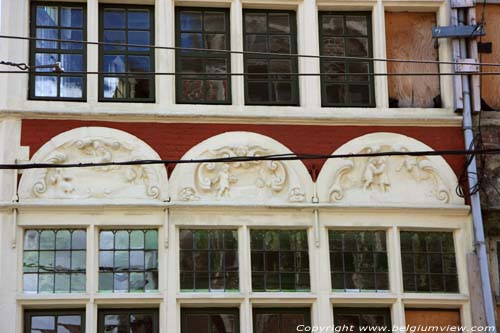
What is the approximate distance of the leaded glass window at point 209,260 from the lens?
15430 millimetres

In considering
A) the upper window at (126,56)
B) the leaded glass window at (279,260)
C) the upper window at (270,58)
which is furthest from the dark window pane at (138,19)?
the leaded glass window at (279,260)

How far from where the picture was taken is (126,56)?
647 inches

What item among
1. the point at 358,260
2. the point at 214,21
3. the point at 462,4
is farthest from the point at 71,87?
the point at 462,4

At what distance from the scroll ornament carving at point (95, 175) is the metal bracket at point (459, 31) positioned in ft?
15.0

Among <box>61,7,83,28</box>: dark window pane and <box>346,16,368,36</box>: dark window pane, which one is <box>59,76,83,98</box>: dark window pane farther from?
<box>346,16,368,36</box>: dark window pane

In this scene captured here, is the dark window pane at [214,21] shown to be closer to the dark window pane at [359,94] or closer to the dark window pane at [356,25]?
the dark window pane at [356,25]

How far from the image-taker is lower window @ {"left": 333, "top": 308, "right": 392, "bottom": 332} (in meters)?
15.6

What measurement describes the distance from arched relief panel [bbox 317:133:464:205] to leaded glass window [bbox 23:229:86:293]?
11.1 feet

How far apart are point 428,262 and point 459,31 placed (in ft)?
11.1

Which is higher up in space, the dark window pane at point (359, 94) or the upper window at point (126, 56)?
the upper window at point (126, 56)

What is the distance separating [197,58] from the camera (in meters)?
16.6

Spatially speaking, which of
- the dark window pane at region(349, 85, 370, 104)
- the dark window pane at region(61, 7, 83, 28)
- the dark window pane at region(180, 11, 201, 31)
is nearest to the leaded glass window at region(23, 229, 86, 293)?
the dark window pane at region(61, 7, 83, 28)

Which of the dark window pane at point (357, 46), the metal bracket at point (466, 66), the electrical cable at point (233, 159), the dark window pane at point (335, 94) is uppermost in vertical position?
the dark window pane at point (357, 46)

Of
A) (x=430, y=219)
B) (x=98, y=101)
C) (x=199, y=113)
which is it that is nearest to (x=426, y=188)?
(x=430, y=219)
